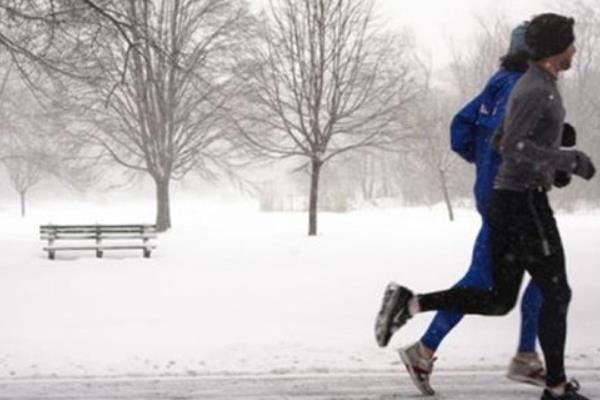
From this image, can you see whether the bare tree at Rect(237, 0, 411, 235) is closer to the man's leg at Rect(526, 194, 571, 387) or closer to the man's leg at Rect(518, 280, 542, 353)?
the man's leg at Rect(518, 280, 542, 353)

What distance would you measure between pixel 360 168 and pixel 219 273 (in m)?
56.8

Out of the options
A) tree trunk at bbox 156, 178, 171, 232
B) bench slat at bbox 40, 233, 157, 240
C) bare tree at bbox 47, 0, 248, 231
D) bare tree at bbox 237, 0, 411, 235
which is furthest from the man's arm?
tree trunk at bbox 156, 178, 171, 232

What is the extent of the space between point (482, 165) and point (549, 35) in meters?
0.77

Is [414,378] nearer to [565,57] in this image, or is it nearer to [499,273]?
[499,273]

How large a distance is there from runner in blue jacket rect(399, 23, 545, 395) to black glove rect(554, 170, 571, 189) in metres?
0.32

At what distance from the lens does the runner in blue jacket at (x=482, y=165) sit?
3.89 metres

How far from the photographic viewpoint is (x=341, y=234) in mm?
21641

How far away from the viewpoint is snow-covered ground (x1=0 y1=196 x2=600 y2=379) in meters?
5.34

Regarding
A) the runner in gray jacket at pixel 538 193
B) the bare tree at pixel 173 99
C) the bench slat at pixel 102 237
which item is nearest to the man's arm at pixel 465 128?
the runner in gray jacket at pixel 538 193

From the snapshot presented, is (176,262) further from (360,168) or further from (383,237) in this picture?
(360,168)

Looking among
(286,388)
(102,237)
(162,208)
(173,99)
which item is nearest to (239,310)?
(286,388)

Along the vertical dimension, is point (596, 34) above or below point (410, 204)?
above

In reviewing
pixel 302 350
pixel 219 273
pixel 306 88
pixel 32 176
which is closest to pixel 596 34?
pixel 306 88

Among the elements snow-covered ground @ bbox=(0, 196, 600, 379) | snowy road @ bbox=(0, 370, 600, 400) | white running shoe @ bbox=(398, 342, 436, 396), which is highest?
white running shoe @ bbox=(398, 342, 436, 396)
